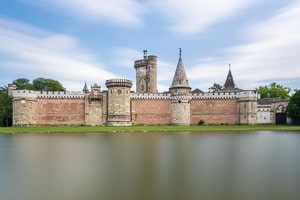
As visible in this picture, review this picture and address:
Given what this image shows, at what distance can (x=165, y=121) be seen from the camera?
4588cm

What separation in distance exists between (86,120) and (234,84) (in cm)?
3102

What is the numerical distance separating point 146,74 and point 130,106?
39.3 feet

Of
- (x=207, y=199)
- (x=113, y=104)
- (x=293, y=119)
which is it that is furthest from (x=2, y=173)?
(x=293, y=119)

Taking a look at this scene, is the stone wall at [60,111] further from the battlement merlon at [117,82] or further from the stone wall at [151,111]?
the stone wall at [151,111]

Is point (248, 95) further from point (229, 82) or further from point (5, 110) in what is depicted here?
point (5, 110)

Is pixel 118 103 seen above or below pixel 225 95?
below

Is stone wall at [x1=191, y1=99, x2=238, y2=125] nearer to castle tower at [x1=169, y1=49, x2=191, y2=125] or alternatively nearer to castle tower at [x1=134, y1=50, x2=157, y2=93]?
castle tower at [x1=169, y1=49, x2=191, y2=125]

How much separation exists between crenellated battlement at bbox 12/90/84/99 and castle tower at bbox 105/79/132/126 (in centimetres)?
457

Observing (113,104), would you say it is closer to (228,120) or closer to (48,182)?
(228,120)

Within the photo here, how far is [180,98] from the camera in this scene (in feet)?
148

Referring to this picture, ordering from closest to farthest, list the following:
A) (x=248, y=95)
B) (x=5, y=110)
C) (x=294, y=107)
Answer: (x=294, y=107) < (x=248, y=95) < (x=5, y=110)

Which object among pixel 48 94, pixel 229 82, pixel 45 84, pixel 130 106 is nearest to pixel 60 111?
pixel 48 94

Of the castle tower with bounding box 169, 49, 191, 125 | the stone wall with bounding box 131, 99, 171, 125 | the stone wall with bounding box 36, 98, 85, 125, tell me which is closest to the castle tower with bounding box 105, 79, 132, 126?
the stone wall with bounding box 131, 99, 171, 125

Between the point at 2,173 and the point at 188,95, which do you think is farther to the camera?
the point at 188,95
